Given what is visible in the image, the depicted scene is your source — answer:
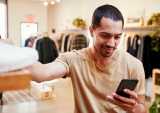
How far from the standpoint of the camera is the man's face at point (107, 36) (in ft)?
4.13

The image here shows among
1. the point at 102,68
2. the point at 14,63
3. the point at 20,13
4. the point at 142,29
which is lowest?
the point at 102,68

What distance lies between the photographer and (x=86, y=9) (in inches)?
285

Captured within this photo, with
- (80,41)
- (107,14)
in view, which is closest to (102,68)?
(107,14)

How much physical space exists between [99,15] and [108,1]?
5330 mm

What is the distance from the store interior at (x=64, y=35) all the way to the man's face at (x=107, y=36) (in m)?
0.34

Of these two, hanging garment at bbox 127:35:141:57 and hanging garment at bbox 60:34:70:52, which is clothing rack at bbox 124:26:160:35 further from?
hanging garment at bbox 60:34:70:52

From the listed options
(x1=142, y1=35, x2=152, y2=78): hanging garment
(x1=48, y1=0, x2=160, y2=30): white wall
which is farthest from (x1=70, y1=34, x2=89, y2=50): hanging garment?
(x1=142, y1=35, x2=152, y2=78): hanging garment

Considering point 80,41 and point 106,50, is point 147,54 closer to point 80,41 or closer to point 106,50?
point 80,41

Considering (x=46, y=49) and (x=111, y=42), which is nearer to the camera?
(x=111, y=42)

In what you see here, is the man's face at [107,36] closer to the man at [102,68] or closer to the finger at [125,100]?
the man at [102,68]

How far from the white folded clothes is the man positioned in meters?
0.77

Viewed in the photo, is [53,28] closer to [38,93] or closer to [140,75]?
[38,93]

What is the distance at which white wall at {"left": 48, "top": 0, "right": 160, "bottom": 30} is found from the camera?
5.37m

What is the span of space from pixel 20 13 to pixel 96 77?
24.4 feet
